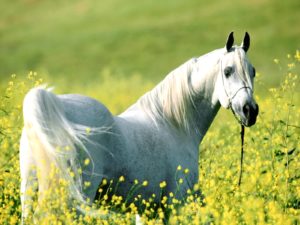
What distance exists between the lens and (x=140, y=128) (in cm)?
684

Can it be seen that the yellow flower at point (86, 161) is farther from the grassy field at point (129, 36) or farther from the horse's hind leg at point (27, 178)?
the grassy field at point (129, 36)

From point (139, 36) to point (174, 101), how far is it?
35.0m

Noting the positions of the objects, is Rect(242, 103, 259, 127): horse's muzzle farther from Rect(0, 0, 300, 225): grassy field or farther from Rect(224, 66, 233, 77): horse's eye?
Result: Rect(0, 0, 300, 225): grassy field

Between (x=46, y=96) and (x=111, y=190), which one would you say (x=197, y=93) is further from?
(x=46, y=96)

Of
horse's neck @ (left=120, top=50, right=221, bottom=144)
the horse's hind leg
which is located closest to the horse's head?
horse's neck @ (left=120, top=50, right=221, bottom=144)

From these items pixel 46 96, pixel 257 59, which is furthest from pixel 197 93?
pixel 257 59

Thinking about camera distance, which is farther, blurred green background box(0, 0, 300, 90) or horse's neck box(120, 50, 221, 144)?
blurred green background box(0, 0, 300, 90)

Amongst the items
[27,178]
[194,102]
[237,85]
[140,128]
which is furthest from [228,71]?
[27,178]

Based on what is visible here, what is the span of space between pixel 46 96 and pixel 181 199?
5.96ft

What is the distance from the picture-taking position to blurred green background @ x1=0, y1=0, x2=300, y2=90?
3784cm

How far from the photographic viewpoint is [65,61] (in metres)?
40.2

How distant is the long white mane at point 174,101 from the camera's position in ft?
Answer: 23.3

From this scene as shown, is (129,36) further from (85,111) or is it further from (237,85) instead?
(85,111)

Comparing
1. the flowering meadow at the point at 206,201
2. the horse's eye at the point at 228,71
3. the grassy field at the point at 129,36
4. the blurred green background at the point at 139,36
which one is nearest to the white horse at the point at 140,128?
the horse's eye at the point at 228,71
